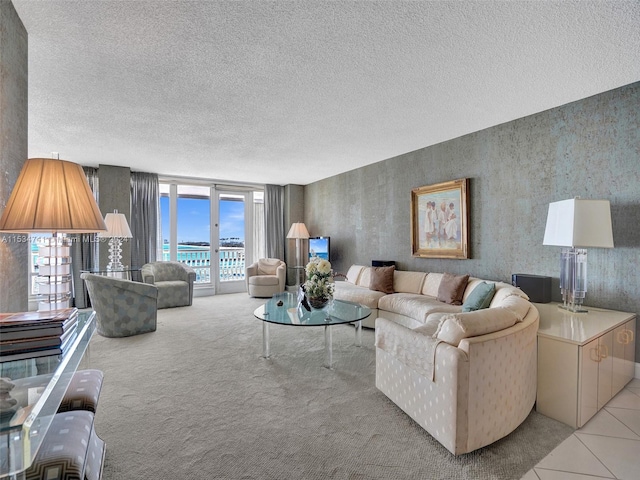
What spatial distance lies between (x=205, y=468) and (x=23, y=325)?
1145 mm

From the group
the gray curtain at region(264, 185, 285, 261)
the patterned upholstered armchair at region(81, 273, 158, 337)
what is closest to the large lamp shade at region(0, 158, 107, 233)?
the patterned upholstered armchair at region(81, 273, 158, 337)

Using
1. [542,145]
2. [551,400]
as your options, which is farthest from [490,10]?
[551,400]

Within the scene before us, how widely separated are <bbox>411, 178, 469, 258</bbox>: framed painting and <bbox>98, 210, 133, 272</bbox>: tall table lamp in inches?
174

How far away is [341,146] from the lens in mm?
4336

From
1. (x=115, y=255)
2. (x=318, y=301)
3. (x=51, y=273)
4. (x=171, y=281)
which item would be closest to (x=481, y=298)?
(x=318, y=301)

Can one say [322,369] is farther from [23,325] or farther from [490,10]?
[490,10]

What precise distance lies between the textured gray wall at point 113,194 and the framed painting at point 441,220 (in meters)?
5.01

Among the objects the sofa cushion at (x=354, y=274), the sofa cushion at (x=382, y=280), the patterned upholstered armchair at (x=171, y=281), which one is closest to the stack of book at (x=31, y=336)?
the sofa cushion at (x=382, y=280)

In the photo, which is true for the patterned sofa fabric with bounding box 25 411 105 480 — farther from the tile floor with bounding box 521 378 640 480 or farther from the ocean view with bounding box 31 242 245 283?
the ocean view with bounding box 31 242 245 283

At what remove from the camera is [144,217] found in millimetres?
5906

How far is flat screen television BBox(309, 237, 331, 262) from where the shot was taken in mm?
6246

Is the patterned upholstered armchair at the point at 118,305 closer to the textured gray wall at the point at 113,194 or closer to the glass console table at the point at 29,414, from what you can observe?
the textured gray wall at the point at 113,194

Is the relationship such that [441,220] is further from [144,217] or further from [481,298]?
[144,217]

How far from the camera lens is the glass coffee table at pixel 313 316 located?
2.88 m
